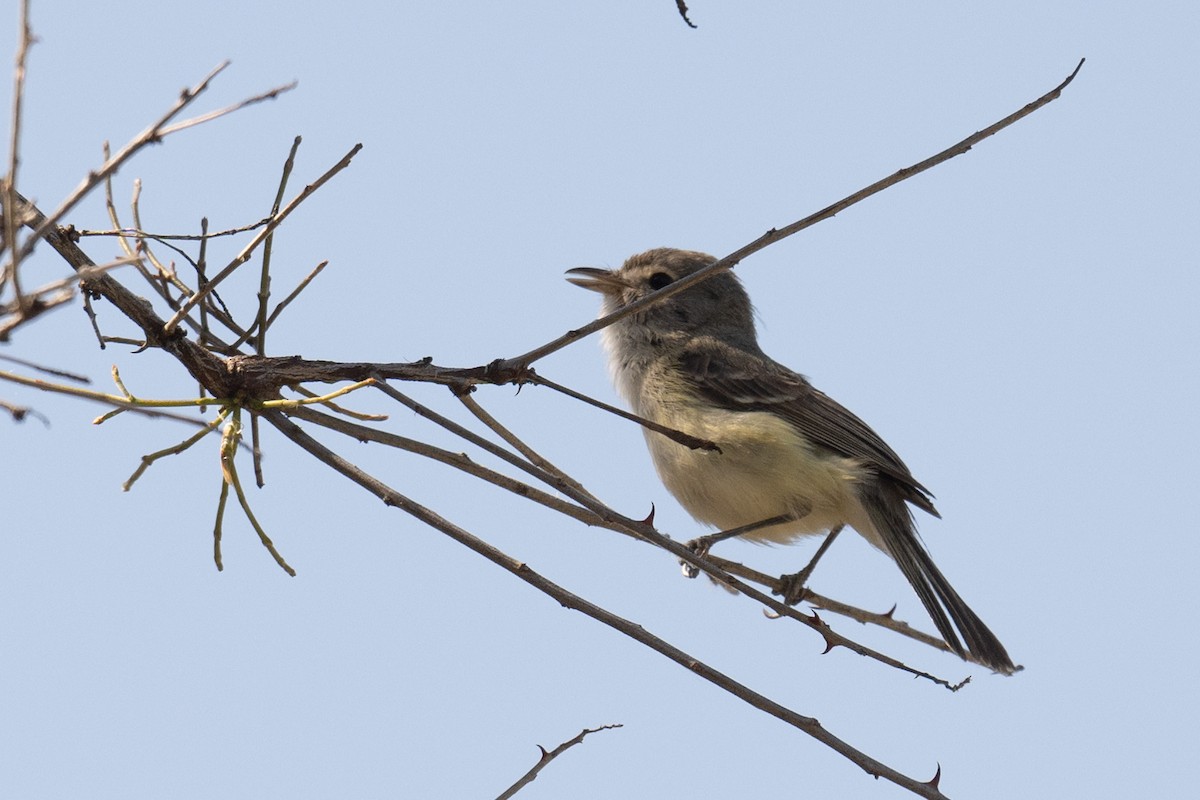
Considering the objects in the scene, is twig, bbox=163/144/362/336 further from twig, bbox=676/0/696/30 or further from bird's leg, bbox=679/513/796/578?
bird's leg, bbox=679/513/796/578

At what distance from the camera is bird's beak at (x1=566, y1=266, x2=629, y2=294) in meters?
7.05

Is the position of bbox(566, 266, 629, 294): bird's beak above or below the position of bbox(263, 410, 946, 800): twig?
above

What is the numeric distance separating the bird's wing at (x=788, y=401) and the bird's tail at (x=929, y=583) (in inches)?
5.4

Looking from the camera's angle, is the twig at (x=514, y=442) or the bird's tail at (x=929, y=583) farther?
the bird's tail at (x=929, y=583)

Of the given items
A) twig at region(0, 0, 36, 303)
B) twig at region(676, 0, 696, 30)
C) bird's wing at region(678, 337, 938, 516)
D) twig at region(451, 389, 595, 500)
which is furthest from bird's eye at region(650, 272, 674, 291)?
twig at region(0, 0, 36, 303)

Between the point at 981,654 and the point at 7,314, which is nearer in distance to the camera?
the point at 7,314

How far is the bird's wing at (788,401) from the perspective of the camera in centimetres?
619

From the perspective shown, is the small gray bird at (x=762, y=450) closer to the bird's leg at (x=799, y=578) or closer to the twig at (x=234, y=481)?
the bird's leg at (x=799, y=578)

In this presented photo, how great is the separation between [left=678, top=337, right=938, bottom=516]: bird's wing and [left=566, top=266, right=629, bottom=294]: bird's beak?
63 centimetres

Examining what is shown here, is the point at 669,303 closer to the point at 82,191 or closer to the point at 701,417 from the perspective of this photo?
the point at 701,417

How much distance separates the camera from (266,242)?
3.26m

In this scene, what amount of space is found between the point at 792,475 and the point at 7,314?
14.9ft

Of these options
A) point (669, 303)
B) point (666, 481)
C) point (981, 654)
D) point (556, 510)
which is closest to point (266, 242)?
point (556, 510)

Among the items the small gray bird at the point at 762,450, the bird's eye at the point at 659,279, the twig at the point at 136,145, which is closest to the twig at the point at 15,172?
the twig at the point at 136,145
